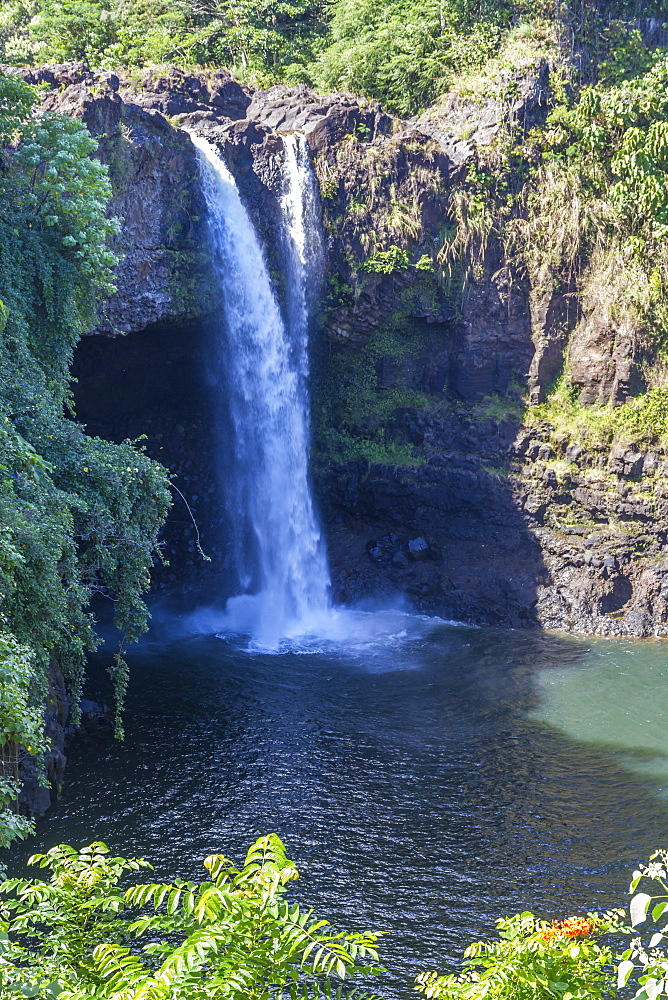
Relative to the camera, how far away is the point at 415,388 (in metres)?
23.1

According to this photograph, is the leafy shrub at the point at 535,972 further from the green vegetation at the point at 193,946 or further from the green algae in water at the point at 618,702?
the green algae in water at the point at 618,702

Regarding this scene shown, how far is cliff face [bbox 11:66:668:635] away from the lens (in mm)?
20797

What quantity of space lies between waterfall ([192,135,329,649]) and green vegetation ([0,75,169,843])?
6343 mm

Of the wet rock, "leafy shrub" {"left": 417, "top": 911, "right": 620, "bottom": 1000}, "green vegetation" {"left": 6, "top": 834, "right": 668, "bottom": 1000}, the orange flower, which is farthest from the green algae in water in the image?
"green vegetation" {"left": 6, "top": 834, "right": 668, "bottom": 1000}

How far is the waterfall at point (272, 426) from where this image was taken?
2159 centimetres

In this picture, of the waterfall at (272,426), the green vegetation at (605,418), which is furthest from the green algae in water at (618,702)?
the waterfall at (272,426)

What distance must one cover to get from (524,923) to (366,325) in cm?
1929

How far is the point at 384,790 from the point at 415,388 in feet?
40.3

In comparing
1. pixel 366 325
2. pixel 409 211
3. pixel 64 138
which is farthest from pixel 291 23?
pixel 64 138

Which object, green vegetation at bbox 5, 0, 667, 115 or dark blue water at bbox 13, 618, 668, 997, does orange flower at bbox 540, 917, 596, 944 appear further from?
green vegetation at bbox 5, 0, 667, 115

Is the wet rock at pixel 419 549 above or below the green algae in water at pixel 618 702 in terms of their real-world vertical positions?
above

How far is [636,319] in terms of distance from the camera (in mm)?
21469

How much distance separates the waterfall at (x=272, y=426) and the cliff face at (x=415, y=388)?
50 cm

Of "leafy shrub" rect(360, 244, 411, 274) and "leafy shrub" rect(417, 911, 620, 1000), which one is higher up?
"leafy shrub" rect(360, 244, 411, 274)
